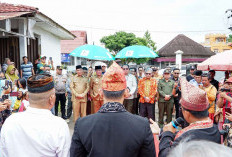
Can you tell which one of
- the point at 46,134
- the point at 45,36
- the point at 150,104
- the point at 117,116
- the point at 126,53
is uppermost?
the point at 45,36

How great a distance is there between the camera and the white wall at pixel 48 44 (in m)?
10.00

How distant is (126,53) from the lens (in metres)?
7.99

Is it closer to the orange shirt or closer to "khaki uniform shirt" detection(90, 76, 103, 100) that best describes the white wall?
"khaki uniform shirt" detection(90, 76, 103, 100)

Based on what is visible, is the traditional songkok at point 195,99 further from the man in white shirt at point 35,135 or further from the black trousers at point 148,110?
the black trousers at point 148,110

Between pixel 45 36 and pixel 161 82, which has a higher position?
pixel 45 36

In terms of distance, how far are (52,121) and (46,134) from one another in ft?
0.41

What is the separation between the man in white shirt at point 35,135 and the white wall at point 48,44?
797 centimetres

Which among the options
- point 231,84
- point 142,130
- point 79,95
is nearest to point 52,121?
point 142,130

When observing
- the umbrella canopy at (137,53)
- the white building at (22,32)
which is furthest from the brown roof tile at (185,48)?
the umbrella canopy at (137,53)

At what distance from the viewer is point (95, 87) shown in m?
6.86

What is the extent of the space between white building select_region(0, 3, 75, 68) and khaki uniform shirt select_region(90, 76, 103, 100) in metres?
2.77

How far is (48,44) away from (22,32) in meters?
3.55

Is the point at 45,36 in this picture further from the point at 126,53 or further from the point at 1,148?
the point at 1,148

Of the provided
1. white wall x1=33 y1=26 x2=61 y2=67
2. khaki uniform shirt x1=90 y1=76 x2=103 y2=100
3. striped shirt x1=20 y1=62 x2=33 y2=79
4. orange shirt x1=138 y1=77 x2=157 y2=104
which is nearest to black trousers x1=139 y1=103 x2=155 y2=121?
orange shirt x1=138 y1=77 x2=157 y2=104
